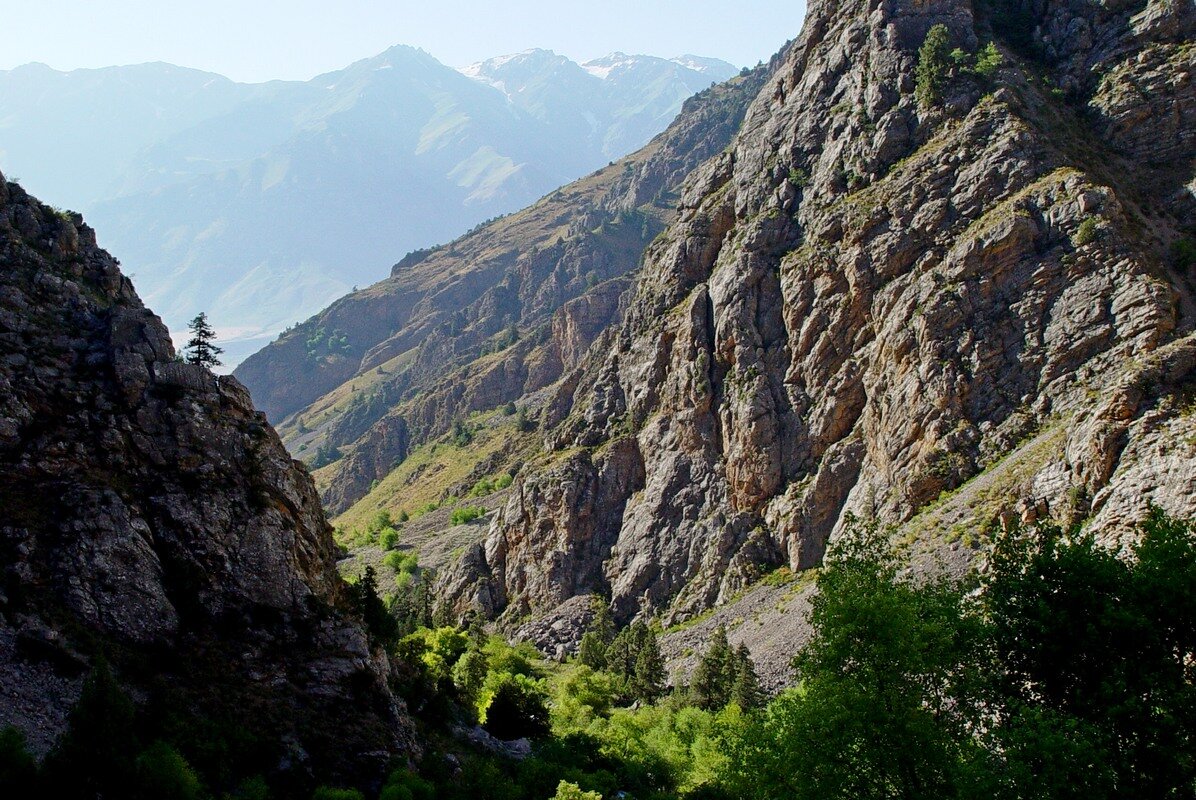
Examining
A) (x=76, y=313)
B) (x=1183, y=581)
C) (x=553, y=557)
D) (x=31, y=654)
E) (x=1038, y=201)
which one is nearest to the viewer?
(x=1183, y=581)

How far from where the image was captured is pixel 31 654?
125 ft

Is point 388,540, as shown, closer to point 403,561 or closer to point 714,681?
point 403,561

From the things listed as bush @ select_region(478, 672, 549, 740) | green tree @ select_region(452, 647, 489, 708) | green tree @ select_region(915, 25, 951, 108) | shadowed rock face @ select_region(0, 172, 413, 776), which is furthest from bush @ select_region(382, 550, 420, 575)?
green tree @ select_region(915, 25, 951, 108)

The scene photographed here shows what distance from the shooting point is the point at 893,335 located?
87.6 meters

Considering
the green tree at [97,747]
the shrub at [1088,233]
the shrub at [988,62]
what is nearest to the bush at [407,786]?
the green tree at [97,747]

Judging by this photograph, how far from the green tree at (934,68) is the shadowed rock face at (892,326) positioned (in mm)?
1034

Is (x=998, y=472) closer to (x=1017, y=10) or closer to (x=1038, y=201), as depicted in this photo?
(x=1038, y=201)

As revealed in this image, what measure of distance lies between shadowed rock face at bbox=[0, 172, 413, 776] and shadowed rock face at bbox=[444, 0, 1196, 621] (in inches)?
1938

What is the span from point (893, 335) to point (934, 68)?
32.8 metres

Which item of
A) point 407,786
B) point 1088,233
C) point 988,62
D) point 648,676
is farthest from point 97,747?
point 988,62

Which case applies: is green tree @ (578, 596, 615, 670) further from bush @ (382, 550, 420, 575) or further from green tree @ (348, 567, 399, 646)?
bush @ (382, 550, 420, 575)

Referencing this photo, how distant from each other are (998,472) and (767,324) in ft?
116

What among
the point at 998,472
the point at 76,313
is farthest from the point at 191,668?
the point at 998,472

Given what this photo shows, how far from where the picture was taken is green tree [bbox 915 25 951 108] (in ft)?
318
